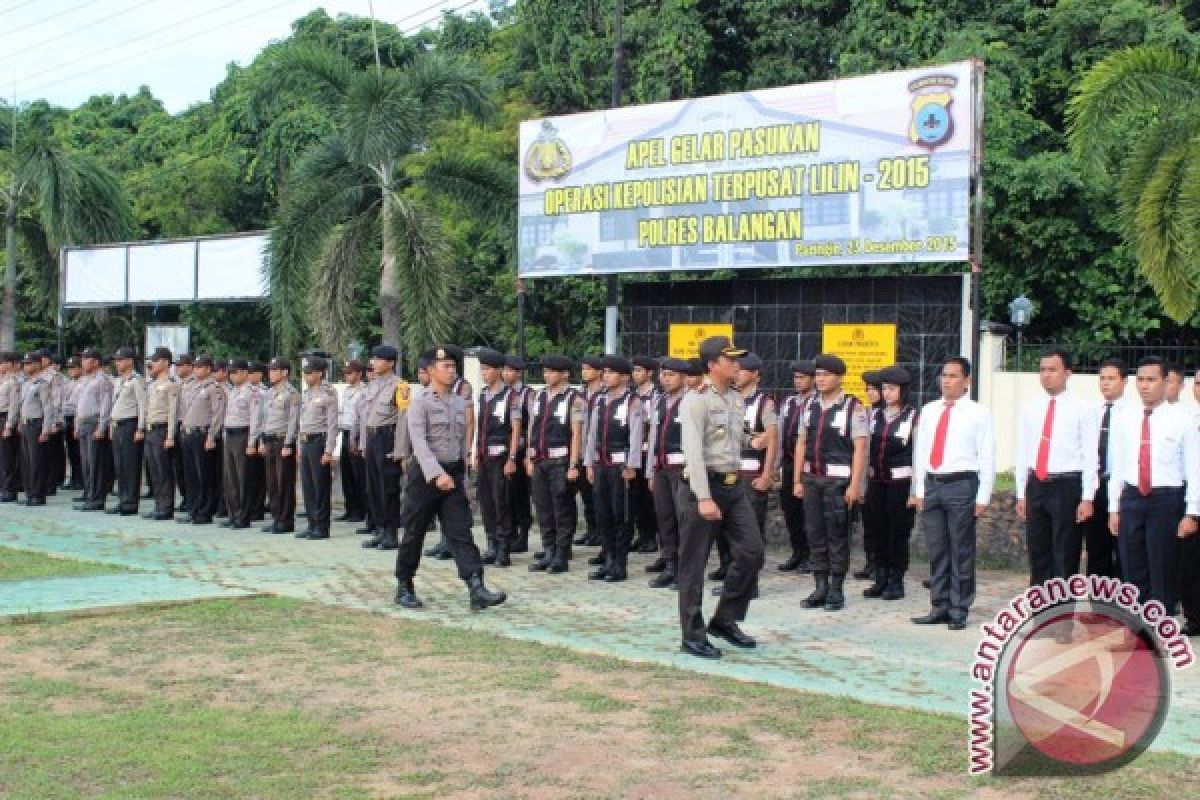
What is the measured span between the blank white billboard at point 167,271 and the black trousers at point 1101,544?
1260 cm

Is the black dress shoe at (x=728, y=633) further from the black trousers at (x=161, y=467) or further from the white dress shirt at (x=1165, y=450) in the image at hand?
the black trousers at (x=161, y=467)

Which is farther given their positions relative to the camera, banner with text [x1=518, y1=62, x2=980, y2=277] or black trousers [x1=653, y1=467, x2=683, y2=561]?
banner with text [x1=518, y1=62, x2=980, y2=277]

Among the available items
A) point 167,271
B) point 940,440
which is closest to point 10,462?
point 167,271

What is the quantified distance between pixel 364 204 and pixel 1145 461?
1326 cm

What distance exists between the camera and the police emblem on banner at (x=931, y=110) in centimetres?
1321

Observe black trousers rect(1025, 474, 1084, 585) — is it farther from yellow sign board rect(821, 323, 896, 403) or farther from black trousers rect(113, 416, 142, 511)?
black trousers rect(113, 416, 142, 511)

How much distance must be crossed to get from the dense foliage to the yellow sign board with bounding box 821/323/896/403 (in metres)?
3.18

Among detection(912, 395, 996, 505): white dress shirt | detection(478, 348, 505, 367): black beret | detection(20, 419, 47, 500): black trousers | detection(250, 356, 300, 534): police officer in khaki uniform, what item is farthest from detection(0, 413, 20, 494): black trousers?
detection(912, 395, 996, 505): white dress shirt

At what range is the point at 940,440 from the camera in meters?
9.78

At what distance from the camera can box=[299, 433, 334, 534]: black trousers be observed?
14.7 metres

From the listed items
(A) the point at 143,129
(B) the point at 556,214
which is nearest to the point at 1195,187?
(B) the point at 556,214

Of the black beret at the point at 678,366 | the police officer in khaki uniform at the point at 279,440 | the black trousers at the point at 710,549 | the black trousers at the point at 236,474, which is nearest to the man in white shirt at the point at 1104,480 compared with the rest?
the black trousers at the point at 710,549

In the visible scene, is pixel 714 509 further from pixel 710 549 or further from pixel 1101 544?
pixel 1101 544

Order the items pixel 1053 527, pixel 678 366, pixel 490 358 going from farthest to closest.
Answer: pixel 490 358, pixel 678 366, pixel 1053 527
